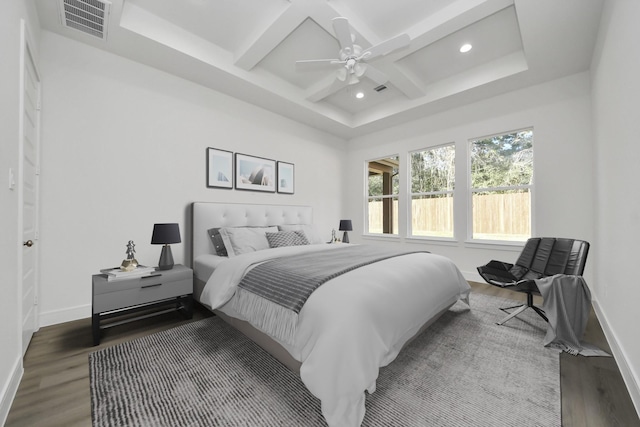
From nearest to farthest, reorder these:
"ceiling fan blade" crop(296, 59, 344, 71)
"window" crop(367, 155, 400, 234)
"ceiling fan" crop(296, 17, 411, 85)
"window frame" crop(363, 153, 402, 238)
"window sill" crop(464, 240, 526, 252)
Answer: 1. "ceiling fan" crop(296, 17, 411, 85)
2. "ceiling fan blade" crop(296, 59, 344, 71)
3. "window sill" crop(464, 240, 526, 252)
4. "window frame" crop(363, 153, 402, 238)
5. "window" crop(367, 155, 400, 234)

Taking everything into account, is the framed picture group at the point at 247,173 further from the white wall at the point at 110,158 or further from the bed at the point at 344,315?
the bed at the point at 344,315

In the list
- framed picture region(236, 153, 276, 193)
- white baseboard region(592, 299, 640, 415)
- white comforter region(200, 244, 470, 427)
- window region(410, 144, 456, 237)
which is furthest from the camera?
window region(410, 144, 456, 237)

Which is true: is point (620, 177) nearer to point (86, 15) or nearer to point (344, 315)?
point (344, 315)

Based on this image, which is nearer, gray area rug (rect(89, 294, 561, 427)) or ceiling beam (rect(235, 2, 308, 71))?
gray area rug (rect(89, 294, 561, 427))

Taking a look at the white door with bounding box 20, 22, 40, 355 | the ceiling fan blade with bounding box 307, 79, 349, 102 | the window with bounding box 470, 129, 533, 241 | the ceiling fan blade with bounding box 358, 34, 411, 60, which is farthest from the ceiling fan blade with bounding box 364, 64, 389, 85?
the white door with bounding box 20, 22, 40, 355

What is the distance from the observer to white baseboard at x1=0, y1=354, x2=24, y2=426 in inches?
53.8

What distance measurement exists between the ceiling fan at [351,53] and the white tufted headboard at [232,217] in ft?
6.56

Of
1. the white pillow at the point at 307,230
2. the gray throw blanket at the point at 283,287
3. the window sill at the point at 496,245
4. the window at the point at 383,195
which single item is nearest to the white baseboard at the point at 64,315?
the gray throw blanket at the point at 283,287

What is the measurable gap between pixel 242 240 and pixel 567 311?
125 inches

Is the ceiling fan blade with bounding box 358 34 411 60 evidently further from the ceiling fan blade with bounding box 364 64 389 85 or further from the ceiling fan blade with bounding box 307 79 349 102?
the ceiling fan blade with bounding box 307 79 349 102

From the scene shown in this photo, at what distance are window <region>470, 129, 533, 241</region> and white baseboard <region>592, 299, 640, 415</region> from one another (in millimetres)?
1648

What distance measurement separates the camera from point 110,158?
2.93 m

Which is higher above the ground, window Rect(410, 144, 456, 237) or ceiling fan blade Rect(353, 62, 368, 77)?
ceiling fan blade Rect(353, 62, 368, 77)

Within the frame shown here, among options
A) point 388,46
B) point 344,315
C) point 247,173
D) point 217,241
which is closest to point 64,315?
point 217,241
